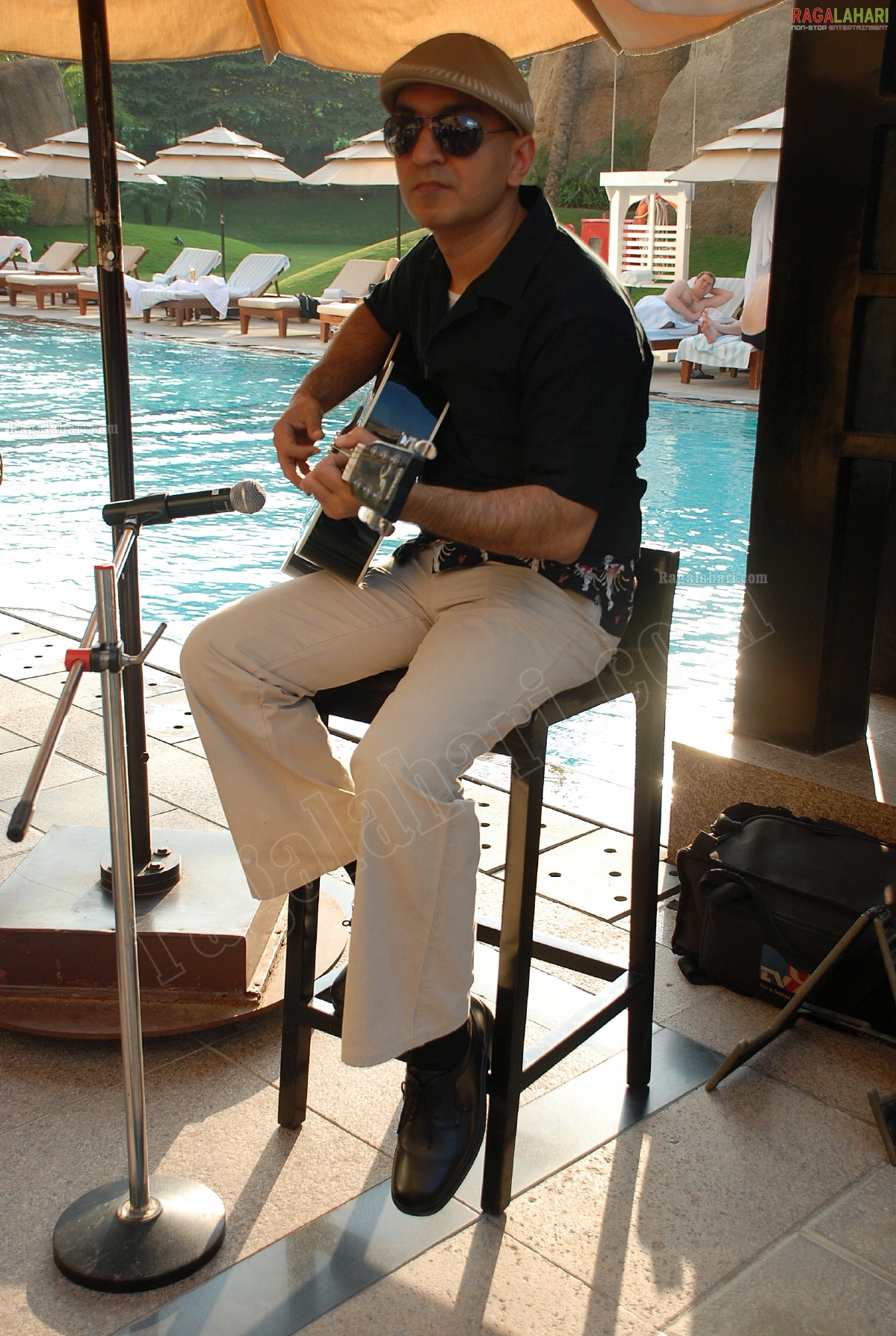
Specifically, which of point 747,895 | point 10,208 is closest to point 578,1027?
point 747,895

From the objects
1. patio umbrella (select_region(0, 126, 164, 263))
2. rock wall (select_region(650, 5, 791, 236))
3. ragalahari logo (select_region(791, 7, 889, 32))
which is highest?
rock wall (select_region(650, 5, 791, 236))

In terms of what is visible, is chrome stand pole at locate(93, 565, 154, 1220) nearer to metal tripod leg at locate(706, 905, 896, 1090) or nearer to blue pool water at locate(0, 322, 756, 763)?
metal tripod leg at locate(706, 905, 896, 1090)

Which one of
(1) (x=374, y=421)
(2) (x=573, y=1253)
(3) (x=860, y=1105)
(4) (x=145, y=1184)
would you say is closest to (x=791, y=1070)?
(3) (x=860, y=1105)

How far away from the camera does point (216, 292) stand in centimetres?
2062

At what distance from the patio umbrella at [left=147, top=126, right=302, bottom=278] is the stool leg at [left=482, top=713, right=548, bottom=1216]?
71.1ft

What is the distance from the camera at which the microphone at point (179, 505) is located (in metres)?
1.80

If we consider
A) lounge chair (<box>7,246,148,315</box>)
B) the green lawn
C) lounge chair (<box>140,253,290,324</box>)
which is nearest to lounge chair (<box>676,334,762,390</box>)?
lounge chair (<box>140,253,290,324</box>)

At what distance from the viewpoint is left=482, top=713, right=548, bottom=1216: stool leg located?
196 cm

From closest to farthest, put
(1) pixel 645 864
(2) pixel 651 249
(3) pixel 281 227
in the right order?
(1) pixel 645 864, (2) pixel 651 249, (3) pixel 281 227

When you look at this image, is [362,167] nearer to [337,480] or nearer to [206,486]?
[206,486]

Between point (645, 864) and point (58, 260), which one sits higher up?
point (58, 260)

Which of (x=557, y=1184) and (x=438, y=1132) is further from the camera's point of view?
(x=557, y=1184)

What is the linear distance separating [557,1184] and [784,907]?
2.61 ft
